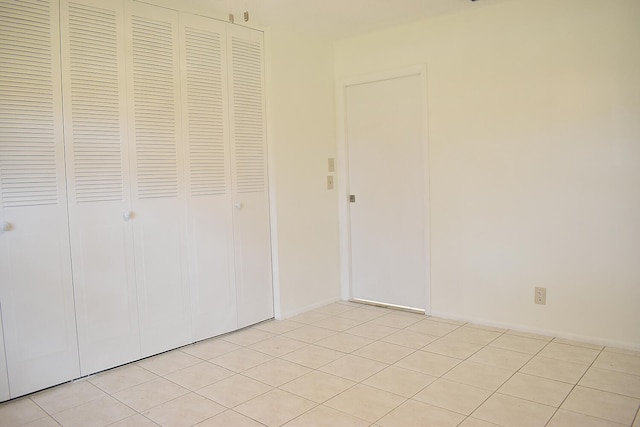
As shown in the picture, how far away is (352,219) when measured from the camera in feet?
14.4

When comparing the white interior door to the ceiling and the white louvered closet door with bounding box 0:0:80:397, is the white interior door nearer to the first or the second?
the ceiling

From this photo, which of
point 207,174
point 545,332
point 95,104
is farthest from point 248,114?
point 545,332

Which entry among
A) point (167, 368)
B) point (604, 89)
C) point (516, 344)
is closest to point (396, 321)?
point (516, 344)

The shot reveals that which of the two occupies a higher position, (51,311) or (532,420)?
(51,311)

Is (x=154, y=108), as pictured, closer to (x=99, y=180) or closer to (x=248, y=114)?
(x=99, y=180)

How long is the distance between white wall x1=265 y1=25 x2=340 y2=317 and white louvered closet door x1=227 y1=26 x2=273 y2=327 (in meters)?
0.09

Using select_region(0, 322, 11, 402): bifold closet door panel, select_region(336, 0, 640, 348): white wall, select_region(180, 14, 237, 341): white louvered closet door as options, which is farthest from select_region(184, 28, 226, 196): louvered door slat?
select_region(336, 0, 640, 348): white wall

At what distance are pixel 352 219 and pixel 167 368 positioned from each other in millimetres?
2097

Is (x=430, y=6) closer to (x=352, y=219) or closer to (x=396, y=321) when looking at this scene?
(x=352, y=219)

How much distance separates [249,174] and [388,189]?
1.22 meters

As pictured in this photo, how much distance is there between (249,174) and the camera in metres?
3.69

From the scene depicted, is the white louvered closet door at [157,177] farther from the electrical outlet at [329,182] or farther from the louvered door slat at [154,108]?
the electrical outlet at [329,182]

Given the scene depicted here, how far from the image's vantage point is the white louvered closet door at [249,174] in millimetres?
3586

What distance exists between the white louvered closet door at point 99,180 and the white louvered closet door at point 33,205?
2.5 inches
